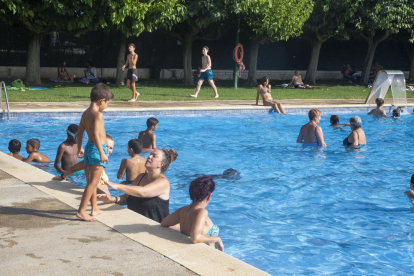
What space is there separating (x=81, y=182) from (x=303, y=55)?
84.1 feet

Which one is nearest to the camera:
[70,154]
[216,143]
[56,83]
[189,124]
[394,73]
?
[70,154]

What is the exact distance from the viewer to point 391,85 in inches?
663

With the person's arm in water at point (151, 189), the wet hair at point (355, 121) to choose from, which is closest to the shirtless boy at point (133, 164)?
the person's arm in water at point (151, 189)

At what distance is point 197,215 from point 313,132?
269 inches

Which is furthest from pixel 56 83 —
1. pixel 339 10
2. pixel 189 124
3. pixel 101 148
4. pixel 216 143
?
pixel 101 148

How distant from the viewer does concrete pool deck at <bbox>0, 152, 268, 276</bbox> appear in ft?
12.0

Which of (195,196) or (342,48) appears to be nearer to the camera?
(195,196)

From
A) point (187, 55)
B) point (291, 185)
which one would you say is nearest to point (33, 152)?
point (291, 185)

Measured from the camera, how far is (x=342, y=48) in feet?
105

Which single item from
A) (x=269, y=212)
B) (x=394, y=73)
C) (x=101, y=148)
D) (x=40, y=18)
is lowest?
(x=269, y=212)

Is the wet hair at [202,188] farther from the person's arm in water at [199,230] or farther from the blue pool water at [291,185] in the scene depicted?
the blue pool water at [291,185]

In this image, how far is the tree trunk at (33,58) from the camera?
19297mm

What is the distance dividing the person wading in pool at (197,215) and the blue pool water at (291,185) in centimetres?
136

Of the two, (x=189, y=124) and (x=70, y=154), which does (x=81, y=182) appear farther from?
(x=189, y=124)
